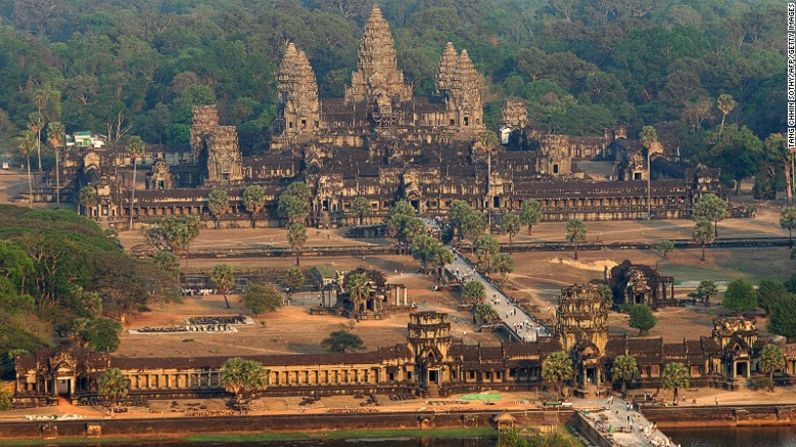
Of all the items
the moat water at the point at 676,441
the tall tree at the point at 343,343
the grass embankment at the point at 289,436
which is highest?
the tall tree at the point at 343,343

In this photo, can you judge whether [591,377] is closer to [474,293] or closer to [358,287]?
[474,293]

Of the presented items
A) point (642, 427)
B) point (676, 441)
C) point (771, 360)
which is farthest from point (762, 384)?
point (642, 427)

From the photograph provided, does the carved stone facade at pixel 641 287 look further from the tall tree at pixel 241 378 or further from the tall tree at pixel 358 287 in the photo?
the tall tree at pixel 241 378

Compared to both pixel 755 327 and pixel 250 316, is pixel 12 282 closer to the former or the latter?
pixel 250 316

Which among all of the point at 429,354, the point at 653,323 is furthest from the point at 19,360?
the point at 653,323

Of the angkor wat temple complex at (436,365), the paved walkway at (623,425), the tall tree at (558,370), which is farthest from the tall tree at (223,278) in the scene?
the paved walkway at (623,425)
